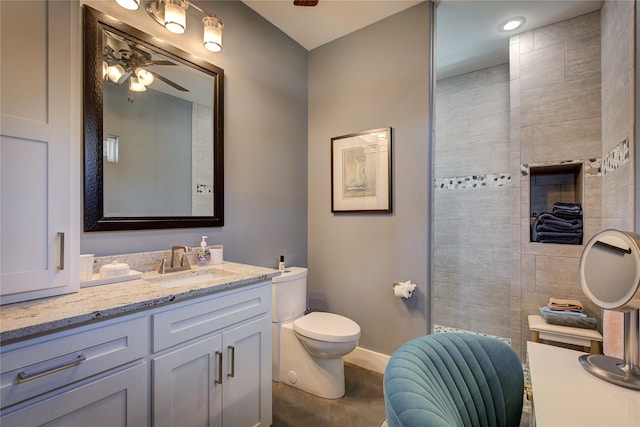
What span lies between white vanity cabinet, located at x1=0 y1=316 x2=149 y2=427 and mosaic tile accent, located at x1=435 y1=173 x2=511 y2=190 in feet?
9.50

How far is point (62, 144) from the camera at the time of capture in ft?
3.48

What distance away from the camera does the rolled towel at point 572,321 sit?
1971 millimetres

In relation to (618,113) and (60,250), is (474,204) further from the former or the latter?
(60,250)

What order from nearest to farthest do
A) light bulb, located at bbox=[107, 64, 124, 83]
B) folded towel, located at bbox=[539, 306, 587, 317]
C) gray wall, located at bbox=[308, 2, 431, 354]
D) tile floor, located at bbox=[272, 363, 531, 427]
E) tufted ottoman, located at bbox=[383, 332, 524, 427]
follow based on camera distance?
tufted ottoman, located at bbox=[383, 332, 524, 427] < light bulb, located at bbox=[107, 64, 124, 83] < tile floor, located at bbox=[272, 363, 531, 427] < folded towel, located at bbox=[539, 306, 587, 317] < gray wall, located at bbox=[308, 2, 431, 354]

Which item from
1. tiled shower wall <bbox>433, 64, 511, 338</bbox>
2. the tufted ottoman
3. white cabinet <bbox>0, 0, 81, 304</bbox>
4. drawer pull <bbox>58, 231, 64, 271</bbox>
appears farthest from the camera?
tiled shower wall <bbox>433, 64, 511, 338</bbox>

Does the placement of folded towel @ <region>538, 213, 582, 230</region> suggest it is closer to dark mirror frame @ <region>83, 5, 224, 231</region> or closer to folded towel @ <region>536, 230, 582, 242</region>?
folded towel @ <region>536, 230, 582, 242</region>

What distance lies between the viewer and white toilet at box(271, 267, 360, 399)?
1.80m

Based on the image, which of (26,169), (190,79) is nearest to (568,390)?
(26,169)

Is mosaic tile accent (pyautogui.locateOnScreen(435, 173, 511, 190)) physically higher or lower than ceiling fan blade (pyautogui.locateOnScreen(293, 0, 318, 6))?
lower

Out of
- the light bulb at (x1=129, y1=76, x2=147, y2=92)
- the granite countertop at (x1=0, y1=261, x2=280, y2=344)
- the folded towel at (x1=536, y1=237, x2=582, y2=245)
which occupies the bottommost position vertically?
the granite countertop at (x1=0, y1=261, x2=280, y2=344)

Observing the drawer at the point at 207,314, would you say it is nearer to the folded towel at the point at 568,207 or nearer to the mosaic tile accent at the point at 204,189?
the mosaic tile accent at the point at 204,189

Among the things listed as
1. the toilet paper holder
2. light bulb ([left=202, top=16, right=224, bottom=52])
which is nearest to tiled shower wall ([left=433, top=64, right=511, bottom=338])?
the toilet paper holder

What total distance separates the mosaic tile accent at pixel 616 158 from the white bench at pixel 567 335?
1.10 metres

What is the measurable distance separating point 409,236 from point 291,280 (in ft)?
3.13
